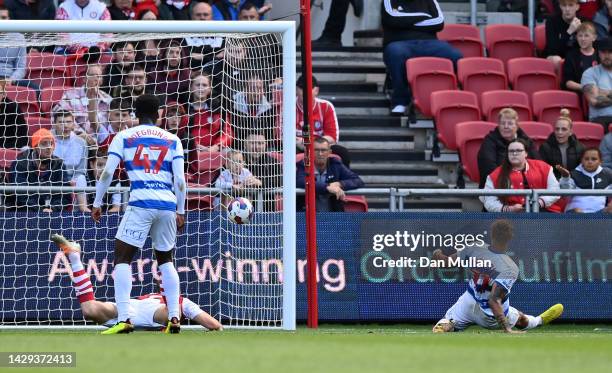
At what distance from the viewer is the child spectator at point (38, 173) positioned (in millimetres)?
14703

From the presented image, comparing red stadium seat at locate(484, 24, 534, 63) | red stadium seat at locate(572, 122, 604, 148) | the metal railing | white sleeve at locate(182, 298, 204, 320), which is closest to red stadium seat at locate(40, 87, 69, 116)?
the metal railing

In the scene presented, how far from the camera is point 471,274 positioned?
14969 mm

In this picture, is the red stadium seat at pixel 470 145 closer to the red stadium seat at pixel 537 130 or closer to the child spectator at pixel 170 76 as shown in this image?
the red stadium seat at pixel 537 130

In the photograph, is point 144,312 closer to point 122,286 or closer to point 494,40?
point 122,286

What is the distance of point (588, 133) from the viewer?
59.4 ft

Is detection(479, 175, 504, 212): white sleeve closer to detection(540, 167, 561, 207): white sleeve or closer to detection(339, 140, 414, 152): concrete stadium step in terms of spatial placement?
detection(540, 167, 561, 207): white sleeve

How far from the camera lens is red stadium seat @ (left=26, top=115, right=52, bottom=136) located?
49.6ft

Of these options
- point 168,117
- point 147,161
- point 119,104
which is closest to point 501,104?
point 168,117

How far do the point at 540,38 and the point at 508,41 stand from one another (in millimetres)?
783

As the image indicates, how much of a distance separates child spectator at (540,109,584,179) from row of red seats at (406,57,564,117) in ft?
6.79

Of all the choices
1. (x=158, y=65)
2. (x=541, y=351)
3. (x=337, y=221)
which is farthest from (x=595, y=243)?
(x=541, y=351)

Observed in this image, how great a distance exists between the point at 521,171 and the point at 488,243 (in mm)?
1077

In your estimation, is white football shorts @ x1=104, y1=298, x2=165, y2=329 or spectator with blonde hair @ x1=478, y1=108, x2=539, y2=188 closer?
white football shorts @ x1=104, y1=298, x2=165, y2=329

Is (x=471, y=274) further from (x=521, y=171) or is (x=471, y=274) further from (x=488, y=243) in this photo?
(x=521, y=171)
